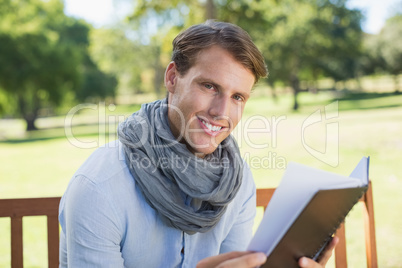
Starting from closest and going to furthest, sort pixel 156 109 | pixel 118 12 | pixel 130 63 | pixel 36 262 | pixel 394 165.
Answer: pixel 156 109 < pixel 36 262 < pixel 394 165 < pixel 118 12 < pixel 130 63

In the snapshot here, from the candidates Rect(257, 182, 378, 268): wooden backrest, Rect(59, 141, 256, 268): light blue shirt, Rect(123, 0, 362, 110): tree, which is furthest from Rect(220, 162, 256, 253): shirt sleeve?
Rect(123, 0, 362, 110): tree

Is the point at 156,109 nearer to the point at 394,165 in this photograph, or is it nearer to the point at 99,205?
the point at 99,205

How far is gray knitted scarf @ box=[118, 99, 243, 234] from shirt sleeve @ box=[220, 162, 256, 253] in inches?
8.7

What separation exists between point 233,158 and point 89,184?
2.34ft

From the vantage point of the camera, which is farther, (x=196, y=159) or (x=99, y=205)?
(x=196, y=159)

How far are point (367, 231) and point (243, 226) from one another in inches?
38.7

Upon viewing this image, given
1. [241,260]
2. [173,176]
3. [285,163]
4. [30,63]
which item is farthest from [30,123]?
[241,260]

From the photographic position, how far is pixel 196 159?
170 centimetres

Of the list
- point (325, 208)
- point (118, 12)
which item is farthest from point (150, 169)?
point (118, 12)

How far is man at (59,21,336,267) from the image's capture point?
4.84 feet

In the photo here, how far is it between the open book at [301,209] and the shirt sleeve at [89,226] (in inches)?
22.0

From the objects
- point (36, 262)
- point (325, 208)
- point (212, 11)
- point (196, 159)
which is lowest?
point (36, 262)

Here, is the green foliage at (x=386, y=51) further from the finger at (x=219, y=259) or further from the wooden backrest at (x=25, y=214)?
the finger at (x=219, y=259)

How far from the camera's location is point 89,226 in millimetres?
1446
